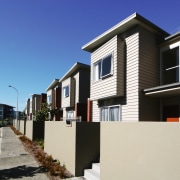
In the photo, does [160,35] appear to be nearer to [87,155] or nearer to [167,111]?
[167,111]

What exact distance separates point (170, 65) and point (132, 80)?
9.43 feet

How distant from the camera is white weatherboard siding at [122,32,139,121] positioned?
455 inches

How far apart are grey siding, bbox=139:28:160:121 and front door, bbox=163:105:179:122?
16.0 inches

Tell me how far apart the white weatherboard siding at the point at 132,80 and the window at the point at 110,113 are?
687mm

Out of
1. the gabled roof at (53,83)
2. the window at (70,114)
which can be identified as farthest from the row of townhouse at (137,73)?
the gabled roof at (53,83)

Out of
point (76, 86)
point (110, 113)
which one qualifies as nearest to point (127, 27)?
point (110, 113)

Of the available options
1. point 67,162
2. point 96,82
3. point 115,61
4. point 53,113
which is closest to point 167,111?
point 115,61

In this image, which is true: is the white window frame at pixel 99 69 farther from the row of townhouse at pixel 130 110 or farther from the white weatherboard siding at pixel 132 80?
the white weatherboard siding at pixel 132 80

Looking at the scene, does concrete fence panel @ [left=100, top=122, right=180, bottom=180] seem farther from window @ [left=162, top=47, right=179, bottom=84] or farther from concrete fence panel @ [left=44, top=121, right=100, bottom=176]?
window @ [left=162, top=47, right=179, bottom=84]

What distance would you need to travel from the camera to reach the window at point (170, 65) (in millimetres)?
12625

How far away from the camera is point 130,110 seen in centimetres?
1183

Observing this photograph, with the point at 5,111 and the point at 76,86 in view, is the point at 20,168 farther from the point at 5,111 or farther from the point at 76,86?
the point at 5,111

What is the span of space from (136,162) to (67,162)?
5.00 m

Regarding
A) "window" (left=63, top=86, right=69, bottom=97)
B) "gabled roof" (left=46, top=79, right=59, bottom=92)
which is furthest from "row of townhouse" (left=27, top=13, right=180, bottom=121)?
"gabled roof" (left=46, top=79, right=59, bottom=92)
